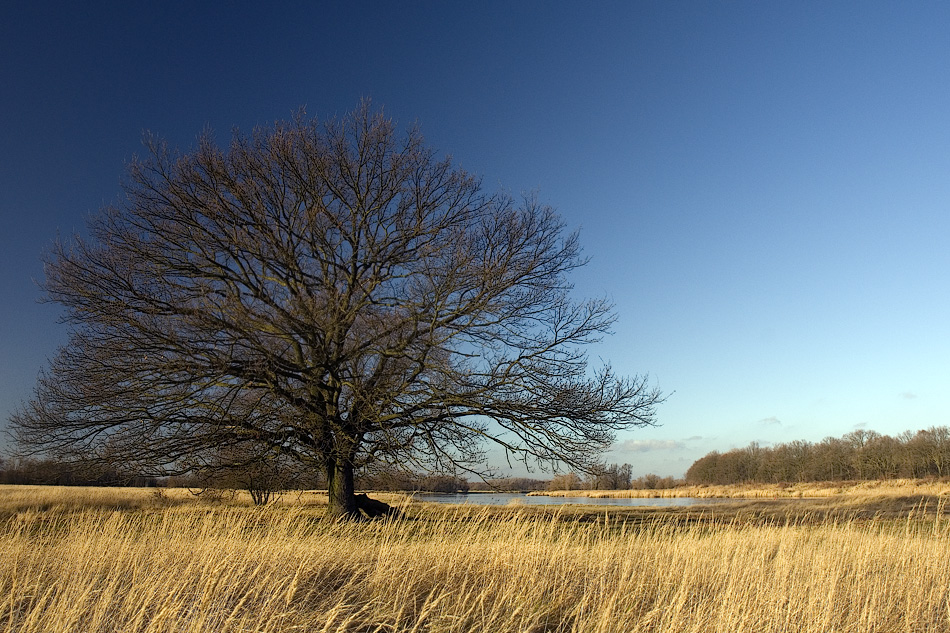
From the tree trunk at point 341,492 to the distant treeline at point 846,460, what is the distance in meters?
60.2

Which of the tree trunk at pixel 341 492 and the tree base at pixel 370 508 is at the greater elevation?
the tree trunk at pixel 341 492

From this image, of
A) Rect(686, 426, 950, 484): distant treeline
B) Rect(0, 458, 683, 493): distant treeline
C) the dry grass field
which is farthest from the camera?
Rect(686, 426, 950, 484): distant treeline

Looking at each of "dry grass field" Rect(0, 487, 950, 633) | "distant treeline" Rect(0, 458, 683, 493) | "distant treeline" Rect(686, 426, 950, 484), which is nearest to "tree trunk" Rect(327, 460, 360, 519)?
"distant treeline" Rect(0, 458, 683, 493)

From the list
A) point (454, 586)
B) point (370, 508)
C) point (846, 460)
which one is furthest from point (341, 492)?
point (846, 460)

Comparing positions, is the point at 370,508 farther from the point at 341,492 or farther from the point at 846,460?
the point at 846,460

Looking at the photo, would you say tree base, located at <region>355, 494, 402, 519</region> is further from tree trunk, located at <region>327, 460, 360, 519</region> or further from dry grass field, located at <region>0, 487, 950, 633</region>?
dry grass field, located at <region>0, 487, 950, 633</region>

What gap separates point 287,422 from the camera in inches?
422

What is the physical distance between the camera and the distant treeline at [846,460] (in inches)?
2291

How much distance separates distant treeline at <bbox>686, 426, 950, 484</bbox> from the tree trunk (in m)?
60.2

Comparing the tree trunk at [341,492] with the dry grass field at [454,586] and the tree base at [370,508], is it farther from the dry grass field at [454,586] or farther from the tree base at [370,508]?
the dry grass field at [454,586]

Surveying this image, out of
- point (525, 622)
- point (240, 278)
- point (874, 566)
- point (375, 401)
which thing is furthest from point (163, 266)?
point (874, 566)

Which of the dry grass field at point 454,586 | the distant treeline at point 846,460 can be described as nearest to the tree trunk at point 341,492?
the dry grass field at point 454,586

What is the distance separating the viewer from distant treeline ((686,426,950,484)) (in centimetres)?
5819

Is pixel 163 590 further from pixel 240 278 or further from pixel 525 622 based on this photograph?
pixel 240 278
